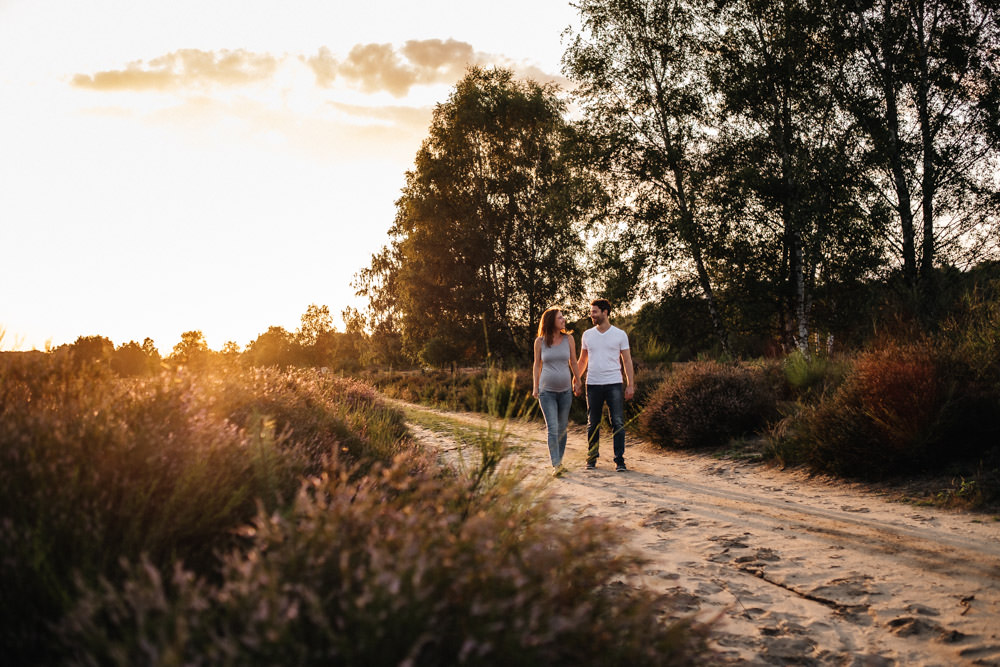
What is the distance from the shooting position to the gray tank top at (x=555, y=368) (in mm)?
8703

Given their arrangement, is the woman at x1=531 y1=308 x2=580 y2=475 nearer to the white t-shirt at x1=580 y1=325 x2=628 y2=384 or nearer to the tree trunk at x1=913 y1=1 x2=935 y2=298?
the white t-shirt at x1=580 y1=325 x2=628 y2=384

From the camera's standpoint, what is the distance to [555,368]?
8781mm

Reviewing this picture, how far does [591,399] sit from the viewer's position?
360 inches

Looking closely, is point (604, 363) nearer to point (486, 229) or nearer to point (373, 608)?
point (373, 608)

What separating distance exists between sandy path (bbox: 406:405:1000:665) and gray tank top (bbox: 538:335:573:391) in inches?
64.5

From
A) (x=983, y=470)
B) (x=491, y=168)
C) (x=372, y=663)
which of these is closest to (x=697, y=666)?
(x=372, y=663)

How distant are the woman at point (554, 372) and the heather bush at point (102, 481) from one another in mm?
5097

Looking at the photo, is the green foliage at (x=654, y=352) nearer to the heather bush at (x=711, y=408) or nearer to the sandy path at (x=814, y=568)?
the heather bush at (x=711, y=408)

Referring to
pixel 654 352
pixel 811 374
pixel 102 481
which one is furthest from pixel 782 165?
pixel 102 481

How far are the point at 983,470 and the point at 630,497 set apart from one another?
354 cm

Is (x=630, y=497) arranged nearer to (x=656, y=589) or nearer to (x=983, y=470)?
(x=656, y=589)

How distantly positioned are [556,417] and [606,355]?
122cm

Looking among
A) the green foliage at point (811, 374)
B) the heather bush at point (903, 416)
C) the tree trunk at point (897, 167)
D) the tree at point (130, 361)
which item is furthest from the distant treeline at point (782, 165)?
the tree at point (130, 361)

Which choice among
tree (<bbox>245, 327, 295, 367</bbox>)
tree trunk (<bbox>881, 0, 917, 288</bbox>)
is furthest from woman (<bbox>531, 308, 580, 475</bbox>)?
tree (<bbox>245, 327, 295, 367</bbox>)
